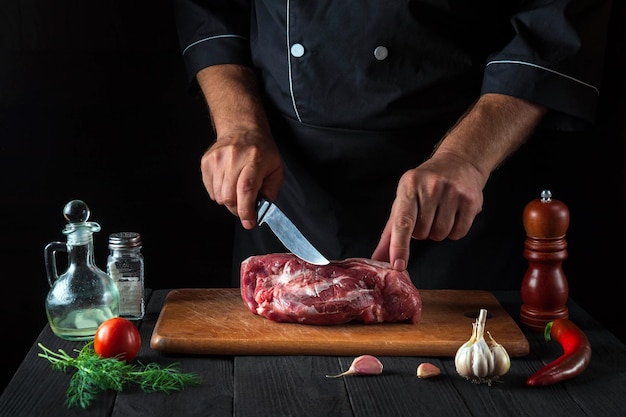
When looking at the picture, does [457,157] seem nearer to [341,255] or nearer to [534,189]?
[341,255]

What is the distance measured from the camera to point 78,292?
1905 millimetres

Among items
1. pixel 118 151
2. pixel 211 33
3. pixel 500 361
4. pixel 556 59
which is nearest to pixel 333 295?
pixel 500 361

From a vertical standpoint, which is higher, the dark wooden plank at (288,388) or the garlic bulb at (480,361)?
the garlic bulb at (480,361)

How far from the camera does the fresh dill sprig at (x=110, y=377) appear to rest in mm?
1594

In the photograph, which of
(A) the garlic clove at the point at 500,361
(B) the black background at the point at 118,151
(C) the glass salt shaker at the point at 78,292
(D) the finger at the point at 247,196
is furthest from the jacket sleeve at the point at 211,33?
(A) the garlic clove at the point at 500,361

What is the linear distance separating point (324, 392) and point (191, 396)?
25 centimetres

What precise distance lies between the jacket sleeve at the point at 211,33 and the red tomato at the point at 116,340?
3.56 feet

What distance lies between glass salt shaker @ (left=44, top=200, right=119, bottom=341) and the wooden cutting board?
0.14m

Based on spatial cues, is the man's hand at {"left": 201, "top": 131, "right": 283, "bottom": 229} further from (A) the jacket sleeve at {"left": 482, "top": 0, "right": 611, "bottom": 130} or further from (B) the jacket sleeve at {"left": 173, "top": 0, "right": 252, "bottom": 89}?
(A) the jacket sleeve at {"left": 482, "top": 0, "right": 611, "bottom": 130}

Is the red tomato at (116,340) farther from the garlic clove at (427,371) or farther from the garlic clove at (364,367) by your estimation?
the garlic clove at (427,371)

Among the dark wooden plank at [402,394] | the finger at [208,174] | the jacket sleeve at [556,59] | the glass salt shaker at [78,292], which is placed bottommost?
the dark wooden plank at [402,394]

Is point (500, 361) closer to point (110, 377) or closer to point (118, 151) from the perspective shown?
point (110, 377)

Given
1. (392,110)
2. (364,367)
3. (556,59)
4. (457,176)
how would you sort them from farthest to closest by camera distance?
(392,110) < (556,59) < (457,176) < (364,367)

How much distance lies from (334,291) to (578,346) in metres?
0.54
